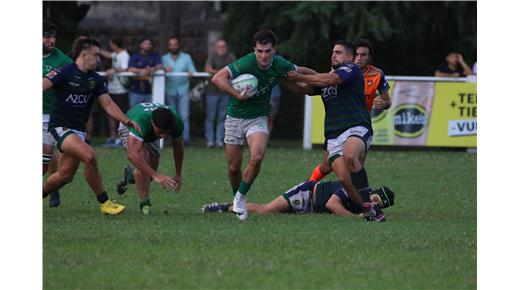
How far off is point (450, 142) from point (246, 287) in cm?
1565

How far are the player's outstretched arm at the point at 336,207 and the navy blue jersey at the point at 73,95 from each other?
2.57 metres

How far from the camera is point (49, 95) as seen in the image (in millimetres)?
12758

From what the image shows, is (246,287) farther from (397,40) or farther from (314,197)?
(397,40)

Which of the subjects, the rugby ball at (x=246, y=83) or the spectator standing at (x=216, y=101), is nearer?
the rugby ball at (x=246, y=83)

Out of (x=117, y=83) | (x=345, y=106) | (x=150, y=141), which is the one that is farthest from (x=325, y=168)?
(x=117, y=83)

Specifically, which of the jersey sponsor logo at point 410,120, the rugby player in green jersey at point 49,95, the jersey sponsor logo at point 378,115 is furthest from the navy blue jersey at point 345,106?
the jersey sponsor logo at point 410,120

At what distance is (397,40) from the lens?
2722 cm

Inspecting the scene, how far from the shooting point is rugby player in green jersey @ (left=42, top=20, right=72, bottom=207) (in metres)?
12.6

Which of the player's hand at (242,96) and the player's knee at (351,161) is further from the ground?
the player's hand at (242,96)

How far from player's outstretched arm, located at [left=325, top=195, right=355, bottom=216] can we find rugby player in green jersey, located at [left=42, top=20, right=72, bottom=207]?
290 centimetres

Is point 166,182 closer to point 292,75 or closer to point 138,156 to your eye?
point 138,156

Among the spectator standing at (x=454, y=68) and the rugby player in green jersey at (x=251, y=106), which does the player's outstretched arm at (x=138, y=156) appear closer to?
the rugby player in green jersey at (x=251, y=106)

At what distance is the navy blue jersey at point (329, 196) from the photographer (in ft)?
39.7

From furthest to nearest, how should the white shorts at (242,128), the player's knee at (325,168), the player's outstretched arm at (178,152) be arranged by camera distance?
the player's knee at (325,168) → the player's outstretched arm at (178,152) → the white shorts at (242,128)
